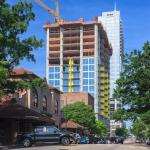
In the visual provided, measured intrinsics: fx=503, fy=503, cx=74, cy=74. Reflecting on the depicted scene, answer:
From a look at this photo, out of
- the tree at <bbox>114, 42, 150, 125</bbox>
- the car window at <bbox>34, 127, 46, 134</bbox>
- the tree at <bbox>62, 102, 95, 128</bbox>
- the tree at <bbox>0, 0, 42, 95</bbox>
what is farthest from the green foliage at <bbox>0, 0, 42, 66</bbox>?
the tree at <bbox>62, 102, 95, 128</bbox>

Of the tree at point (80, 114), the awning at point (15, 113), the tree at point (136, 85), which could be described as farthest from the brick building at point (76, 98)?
the tree at point (136, 85)

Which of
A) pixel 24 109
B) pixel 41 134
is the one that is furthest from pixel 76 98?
pixel 41 134

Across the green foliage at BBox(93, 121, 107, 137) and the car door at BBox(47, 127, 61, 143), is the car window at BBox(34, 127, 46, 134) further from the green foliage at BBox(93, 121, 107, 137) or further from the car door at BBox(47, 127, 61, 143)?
the green foliage at BBox(93, 121, 107, 137)

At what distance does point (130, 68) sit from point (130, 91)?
2.35m

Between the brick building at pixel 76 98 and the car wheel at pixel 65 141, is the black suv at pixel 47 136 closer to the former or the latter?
the car wheel at pixel 65 141

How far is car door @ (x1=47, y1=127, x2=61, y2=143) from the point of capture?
42.0 m

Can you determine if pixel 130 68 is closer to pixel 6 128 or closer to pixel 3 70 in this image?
pixel 6 128

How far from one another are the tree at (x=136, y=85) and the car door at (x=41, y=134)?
38.1 ft

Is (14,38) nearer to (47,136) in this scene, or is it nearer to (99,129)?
(47,136)

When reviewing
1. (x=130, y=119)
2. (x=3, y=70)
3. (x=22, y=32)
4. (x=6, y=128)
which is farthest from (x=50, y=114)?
(x=3, y=70)

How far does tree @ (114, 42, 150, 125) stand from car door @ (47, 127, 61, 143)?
10925mm

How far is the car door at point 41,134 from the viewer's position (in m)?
42.2

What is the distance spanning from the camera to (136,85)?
51.2m

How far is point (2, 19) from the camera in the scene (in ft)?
124
